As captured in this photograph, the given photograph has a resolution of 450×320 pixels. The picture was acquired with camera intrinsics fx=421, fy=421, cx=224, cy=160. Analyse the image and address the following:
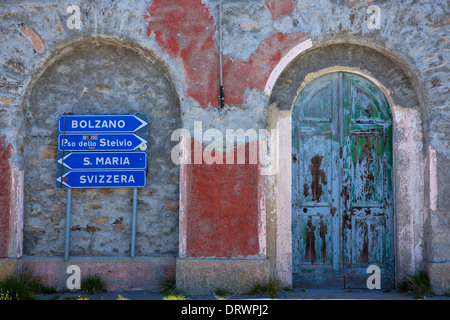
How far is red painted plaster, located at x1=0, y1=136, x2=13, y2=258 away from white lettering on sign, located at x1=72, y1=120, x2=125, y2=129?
2.63ft

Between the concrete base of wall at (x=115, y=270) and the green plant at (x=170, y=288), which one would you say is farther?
the concrete base of wall at (x=115, y=270)

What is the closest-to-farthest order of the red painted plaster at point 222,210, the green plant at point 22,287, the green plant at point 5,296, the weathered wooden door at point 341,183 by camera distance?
1. the green plant at point 5,296
2. the green plant at point 22,287
3. the red painted plaster at point 222,210
4. the weathered wooden door at point 341,183

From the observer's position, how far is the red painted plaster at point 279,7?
4.99 m

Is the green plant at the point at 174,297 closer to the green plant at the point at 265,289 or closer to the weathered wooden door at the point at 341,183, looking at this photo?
the green plant at the point at 265,289

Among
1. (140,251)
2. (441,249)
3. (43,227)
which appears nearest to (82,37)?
(43,227)

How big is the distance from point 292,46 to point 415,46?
1454 mm

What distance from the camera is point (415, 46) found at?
16.3 ft

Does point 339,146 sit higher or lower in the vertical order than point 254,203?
higher

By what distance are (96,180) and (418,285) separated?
397cm

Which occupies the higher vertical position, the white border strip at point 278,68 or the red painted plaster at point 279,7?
the red painted plaster at point 279,7

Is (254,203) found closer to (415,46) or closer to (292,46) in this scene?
(292,46)

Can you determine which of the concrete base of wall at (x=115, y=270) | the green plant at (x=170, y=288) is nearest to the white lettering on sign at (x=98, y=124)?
the concrete base of wall at (x=115, y=270)

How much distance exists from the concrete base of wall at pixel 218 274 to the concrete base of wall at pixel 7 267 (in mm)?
1876

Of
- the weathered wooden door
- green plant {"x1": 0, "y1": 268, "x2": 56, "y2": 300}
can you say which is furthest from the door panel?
green plant {"x1": 0, "y1": 268, "x2": 56, "y2": 300}
